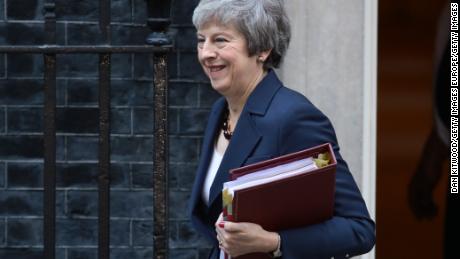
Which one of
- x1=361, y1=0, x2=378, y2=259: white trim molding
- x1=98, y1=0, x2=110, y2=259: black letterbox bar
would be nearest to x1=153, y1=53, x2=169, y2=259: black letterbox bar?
x1=98, y1=0, x2=110, y2=259: black letterbox bar

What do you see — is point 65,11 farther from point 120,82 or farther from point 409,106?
point 409,106

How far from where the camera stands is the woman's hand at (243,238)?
330 cm

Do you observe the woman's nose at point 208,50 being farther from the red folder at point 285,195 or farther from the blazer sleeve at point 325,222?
the red folder at point 285,195

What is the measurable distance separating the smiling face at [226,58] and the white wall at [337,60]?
7.19 ft

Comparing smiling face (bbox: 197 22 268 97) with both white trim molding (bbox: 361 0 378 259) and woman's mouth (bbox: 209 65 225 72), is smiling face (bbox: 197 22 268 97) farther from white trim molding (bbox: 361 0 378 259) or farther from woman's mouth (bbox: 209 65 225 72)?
white trim molding (bbox: 361 0 378 259)

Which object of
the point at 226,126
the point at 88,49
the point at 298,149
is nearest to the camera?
the point at 298,149

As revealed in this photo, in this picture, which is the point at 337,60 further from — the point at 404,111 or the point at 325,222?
the point at 325,222

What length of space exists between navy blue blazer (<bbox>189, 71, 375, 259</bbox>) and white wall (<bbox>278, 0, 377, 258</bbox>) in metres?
2.20

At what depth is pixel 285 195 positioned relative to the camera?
10.9ft

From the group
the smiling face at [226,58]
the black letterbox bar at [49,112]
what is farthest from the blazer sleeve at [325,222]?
the black letterbox bar at [49,112]

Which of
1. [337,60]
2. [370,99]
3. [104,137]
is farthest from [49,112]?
[370,99]

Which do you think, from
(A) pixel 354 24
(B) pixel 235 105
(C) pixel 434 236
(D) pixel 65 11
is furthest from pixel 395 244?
(B) pixel 235 105

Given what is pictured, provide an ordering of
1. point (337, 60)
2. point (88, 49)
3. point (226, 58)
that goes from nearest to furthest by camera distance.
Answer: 1. point (226, 58)
2. point (88, 49)
3. point (337, 60)

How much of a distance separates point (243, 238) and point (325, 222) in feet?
0.81
